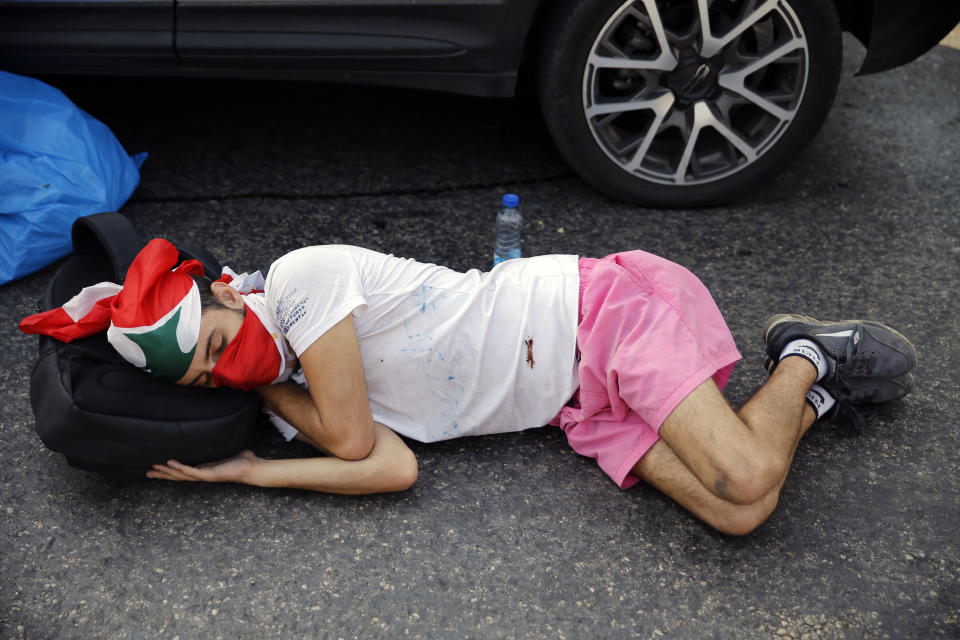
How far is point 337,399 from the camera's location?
2.26 m

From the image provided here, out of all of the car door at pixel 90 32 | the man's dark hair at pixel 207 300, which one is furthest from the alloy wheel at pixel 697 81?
the man's dark hair at pixel 207 300

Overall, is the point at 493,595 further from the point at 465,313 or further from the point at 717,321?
the point at 717,321

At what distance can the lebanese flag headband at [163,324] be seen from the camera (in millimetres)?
2137

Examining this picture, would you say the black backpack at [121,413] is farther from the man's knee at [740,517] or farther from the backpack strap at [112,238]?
the man's knee at [740,517]

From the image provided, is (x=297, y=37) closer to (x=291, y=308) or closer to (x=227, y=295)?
(x=227, y=295)

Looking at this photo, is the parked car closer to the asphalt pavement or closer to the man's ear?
the asphalt pavement

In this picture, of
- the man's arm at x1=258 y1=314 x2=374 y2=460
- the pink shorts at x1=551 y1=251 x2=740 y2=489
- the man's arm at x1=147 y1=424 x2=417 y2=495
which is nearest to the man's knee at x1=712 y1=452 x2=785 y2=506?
the pink shorts at x1=551 y1=251 x2=740 y2=489

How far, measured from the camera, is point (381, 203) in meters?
3.66

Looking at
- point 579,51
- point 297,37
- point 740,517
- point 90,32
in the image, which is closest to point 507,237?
point 579,51

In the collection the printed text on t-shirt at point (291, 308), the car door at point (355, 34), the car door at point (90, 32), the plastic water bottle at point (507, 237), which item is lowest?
the plastic water bottle at point (507, 237)

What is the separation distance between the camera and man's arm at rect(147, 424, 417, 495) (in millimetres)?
2365

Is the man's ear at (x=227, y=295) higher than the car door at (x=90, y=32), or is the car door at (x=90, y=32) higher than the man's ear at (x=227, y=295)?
the car door at (x=90, y=32)

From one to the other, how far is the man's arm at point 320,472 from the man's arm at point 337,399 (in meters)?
0.04

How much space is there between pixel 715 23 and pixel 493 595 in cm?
236
